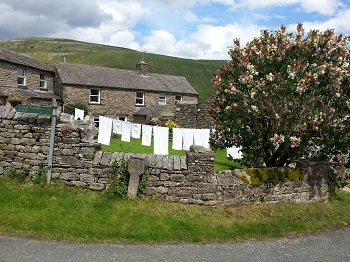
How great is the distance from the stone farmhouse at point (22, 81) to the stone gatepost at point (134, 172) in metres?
19.7

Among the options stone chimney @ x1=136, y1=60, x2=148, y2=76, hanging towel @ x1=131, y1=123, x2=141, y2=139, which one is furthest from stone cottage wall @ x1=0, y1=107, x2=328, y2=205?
stone chimney @ x1=136, y1=60, x2=148, y2=76

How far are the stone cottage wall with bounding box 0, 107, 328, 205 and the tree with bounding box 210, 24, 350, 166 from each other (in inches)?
46.9

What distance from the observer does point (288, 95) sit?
9570 millimetres

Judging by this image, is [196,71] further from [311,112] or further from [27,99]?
[311,112]

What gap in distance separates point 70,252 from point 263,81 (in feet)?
22.8

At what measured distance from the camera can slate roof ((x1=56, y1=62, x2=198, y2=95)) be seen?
33625 mm

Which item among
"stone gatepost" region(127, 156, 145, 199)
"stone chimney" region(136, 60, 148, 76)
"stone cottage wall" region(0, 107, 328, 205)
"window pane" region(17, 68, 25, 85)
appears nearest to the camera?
"stone gatepost" region(127, 156, 145, 199)

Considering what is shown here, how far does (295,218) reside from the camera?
8508mm

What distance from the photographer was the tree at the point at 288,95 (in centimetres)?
917

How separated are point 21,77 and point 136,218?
89.3 feet

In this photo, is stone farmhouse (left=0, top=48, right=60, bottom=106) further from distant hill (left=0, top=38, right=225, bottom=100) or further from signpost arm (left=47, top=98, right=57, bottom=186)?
distant hill (left=0, top=38, right=225, bottom=100)

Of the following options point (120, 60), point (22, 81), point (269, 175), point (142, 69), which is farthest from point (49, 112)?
point (120, 60)

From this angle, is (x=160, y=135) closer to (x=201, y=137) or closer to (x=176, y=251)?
(x=201, y=137)

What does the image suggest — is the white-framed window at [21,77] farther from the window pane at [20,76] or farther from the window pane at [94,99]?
the window pane at [94,99]
